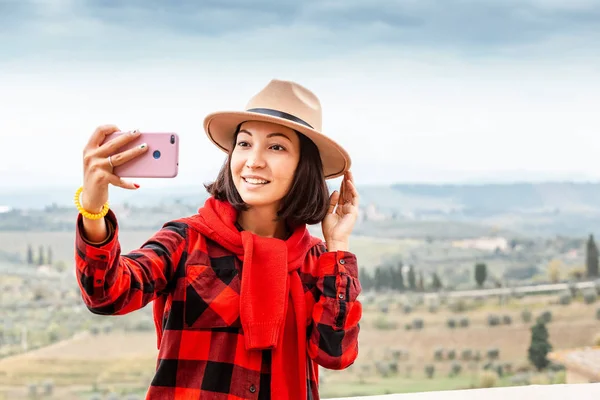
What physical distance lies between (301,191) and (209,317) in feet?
1.03

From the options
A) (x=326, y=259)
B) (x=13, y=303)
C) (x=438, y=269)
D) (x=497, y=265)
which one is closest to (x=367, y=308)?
(x=438, y=269)

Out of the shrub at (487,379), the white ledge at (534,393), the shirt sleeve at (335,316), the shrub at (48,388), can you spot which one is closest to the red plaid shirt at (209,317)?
the shirt sleeve at (335,316)

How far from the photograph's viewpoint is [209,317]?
131cm

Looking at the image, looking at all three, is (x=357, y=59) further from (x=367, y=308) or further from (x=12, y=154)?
(x=12, y=154)

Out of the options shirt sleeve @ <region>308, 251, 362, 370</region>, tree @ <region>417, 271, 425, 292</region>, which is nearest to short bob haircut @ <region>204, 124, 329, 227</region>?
shirt sleeve @ <region>308, 251, 362, 370</region>

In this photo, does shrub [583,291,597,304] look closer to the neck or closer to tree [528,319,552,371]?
tree [528,319,552,371]

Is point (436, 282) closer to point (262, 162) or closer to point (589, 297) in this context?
point (589, 297)

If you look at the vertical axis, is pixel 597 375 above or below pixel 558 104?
below

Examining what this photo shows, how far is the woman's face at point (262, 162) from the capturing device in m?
1.38

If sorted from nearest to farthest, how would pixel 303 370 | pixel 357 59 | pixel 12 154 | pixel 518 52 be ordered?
pixel 303 370 < pixel 12 154 < pixel 357 59 < pixel 518 52

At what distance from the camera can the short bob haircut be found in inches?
56.7

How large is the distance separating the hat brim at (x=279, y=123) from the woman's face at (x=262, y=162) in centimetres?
2

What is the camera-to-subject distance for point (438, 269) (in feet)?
13.2

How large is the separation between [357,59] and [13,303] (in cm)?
202
